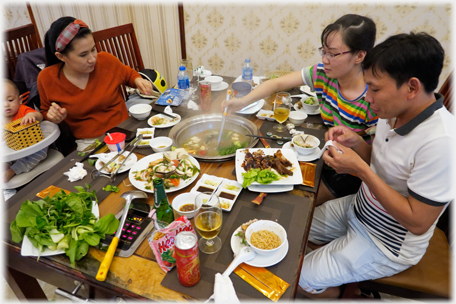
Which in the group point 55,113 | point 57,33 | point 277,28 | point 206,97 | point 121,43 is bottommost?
point 55,113

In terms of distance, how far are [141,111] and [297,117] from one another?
1.17m

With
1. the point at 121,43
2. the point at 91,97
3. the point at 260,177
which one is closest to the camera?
the point at 260,177

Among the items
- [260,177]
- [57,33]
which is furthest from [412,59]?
[57,33]

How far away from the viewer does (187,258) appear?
0.91 metres

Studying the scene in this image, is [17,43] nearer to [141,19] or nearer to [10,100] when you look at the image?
[10,100]

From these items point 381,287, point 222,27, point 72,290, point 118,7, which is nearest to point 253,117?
point 381,287

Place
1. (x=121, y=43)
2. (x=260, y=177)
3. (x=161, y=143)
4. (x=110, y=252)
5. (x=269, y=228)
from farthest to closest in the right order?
(x=121, y=43) → (x=161, y=143) → (x=260, y=177) → (x=269, y=228) → (x=110, y=252)

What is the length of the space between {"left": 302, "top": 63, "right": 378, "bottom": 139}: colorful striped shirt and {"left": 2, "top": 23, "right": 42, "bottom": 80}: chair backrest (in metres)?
2.99

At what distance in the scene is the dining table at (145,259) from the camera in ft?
3.21

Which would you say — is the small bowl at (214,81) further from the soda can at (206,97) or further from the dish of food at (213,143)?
the dish of food at (213,143)

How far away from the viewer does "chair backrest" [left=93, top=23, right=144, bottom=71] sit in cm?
305

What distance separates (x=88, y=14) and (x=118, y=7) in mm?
473

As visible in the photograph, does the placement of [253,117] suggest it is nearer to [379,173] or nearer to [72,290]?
[379,173]

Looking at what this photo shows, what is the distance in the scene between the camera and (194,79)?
105 inches
